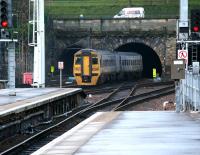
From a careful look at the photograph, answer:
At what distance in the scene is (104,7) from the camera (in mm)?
88562

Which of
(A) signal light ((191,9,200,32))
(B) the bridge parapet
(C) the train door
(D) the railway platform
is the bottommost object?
(D) the railway platform

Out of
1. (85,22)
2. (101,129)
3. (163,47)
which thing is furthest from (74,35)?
(101,129)

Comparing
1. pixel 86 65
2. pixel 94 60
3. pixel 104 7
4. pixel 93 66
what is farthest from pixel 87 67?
pixel 104 7

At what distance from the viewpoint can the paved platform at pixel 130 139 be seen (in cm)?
1184

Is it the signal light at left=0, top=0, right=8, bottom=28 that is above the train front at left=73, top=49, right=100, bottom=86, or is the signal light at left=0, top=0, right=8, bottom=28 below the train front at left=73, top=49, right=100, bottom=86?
above

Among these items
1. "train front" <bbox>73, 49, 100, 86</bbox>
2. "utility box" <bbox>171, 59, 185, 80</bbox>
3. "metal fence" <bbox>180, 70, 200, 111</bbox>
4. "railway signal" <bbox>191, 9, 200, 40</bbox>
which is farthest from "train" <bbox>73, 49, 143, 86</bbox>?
"utility box" <bbox>171, 59, 185, 80</bbox>

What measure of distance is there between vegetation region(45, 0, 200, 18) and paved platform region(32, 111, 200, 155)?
209 feet

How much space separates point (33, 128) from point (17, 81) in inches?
1171

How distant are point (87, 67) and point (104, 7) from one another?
34.7 m

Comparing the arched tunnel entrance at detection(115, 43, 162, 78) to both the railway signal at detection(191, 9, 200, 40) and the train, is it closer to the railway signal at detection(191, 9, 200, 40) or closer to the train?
the train

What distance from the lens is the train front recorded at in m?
54.3

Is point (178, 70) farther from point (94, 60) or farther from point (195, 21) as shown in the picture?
point (94, 60)

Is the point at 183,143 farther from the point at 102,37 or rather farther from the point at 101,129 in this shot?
the point at 102,37

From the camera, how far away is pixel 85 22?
245 feet
